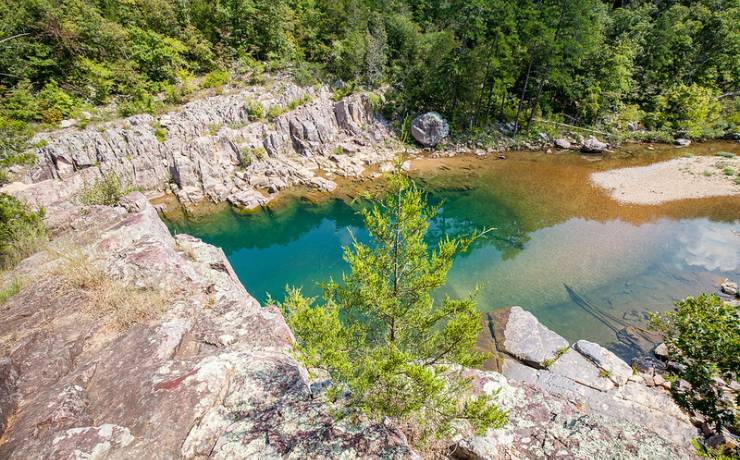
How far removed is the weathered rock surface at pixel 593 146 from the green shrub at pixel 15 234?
41104 millimetres

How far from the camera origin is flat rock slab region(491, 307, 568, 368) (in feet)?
36.3

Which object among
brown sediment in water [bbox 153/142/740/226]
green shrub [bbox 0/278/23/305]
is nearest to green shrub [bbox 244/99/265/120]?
brown sediment in water [bbox 153/142/740/226]

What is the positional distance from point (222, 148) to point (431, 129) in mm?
20508

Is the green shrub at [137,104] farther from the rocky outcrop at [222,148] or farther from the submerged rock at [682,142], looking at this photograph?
the submerged rock at [682,142]

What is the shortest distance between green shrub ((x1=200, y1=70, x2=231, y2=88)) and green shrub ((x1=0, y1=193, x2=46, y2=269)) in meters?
22.2

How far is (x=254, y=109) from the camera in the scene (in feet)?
89.9

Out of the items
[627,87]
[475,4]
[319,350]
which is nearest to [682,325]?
[319,350]

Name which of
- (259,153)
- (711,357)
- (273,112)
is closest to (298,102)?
(273,112)

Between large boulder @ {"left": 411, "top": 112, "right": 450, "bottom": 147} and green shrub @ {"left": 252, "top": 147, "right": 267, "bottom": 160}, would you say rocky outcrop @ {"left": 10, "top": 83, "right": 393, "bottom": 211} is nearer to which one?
green shrub @ {"left": 252, "top": 147, "right": 267, "bottom": 160}

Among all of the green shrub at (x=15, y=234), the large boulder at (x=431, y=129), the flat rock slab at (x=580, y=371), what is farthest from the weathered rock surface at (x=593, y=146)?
the green shrub at (x=15, y=234)

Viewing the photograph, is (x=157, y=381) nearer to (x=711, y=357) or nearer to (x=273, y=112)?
(x=711, y=357)

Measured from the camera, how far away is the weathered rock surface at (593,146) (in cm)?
3119

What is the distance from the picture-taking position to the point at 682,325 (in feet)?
23.8

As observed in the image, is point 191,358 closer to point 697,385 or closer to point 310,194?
point 697,385
